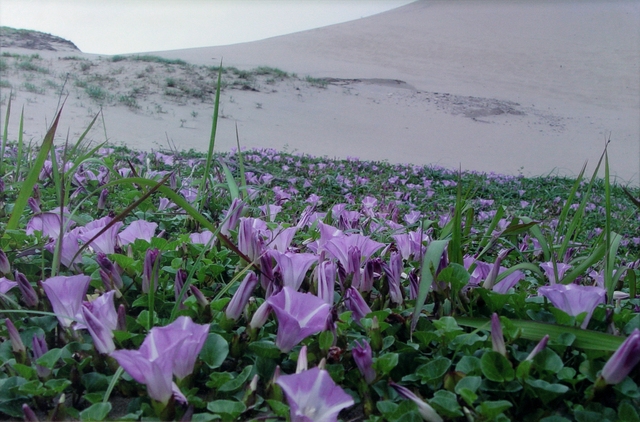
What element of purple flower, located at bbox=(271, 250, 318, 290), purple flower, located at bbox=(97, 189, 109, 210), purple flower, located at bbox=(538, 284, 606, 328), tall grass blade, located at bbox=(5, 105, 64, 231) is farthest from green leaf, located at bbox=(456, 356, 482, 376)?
purple flower, located at bbox=(97, 189, 109, 210)

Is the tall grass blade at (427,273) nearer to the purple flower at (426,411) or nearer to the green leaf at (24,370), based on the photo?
the purple flower at (426,411)

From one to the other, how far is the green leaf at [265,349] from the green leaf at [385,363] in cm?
17

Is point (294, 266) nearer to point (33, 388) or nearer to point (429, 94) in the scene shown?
point (33, 388)

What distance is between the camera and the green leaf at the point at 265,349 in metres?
0.78

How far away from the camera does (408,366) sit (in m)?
0.82

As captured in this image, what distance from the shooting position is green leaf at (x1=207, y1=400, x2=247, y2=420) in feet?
2.24

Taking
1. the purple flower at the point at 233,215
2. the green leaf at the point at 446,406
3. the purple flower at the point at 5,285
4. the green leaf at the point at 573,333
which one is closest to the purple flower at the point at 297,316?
the green leaf at the point at 446,406

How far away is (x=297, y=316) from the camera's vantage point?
31.4 inches

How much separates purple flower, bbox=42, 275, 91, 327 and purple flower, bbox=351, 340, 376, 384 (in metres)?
0.51

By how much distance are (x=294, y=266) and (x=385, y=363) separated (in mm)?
308

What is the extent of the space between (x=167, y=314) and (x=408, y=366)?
1.68ft

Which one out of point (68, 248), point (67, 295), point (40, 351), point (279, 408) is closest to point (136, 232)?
point (68, 248)

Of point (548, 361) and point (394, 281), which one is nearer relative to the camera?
point (548, 361)

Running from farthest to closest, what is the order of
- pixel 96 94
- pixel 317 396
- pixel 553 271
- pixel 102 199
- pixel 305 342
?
1. pixel 96 94
2. pixel 102 199
3. pixel 553 271
4. pixel 305 342
5. pixel 317 396
